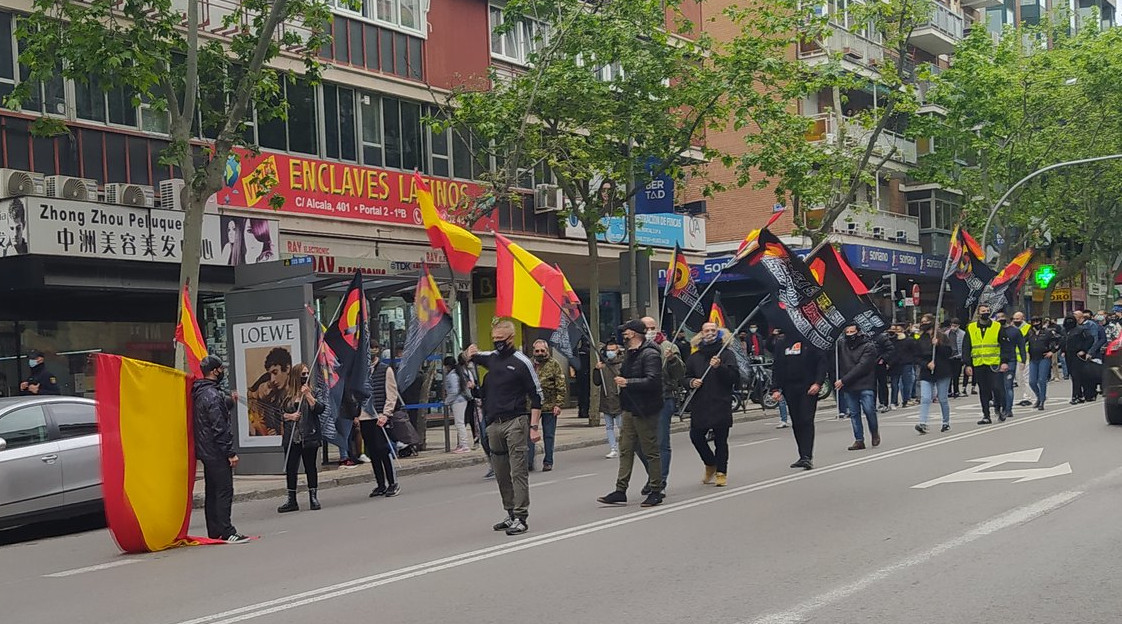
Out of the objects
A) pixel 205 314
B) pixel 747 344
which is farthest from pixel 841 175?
pixel 205 314

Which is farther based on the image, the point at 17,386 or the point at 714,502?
the point at 17,386

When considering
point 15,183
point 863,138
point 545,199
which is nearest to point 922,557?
point 15,183

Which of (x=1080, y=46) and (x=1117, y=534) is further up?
(x=1080, y=46)

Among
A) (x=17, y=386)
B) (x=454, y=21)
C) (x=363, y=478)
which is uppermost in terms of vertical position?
(x=454, y=21)

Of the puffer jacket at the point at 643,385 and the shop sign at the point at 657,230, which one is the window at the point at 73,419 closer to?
the puffer jacket at the point at 643,385

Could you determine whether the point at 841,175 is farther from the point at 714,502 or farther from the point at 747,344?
the point at 714,502

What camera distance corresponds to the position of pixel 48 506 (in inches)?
493

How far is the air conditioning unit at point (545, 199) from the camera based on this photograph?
29375mm

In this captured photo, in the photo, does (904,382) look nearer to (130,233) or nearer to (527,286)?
(527,286)

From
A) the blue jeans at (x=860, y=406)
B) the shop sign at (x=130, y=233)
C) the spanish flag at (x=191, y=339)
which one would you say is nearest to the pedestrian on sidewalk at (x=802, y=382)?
the blue jeans at (x=860, y=406)

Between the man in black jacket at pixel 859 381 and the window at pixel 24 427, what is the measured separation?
983cm

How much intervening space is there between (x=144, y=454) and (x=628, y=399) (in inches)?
177

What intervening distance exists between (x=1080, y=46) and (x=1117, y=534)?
Answer: 38.6 meters

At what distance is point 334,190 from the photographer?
950 inches
